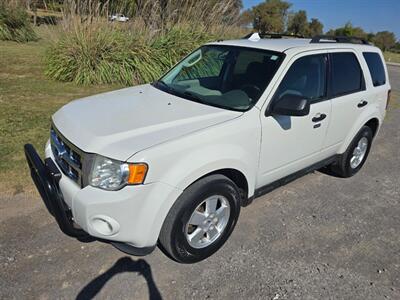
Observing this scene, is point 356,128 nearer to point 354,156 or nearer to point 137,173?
point 354,156

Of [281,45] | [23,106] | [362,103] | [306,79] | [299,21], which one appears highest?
[299,21]

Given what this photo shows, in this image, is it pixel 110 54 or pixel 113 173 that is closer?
pixel 113 173

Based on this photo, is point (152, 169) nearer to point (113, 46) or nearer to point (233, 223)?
point (233, 223)

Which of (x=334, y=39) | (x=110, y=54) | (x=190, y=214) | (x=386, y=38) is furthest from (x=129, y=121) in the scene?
(x=386, y=38)

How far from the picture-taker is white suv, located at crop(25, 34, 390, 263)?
85.4 inches

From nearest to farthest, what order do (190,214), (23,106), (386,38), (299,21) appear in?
(190,214)
(23,106)
(299,21)
(386,38)

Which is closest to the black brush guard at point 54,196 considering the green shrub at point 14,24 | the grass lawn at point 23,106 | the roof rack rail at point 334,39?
the grass lawn at point 23,106

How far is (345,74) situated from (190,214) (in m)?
2.54

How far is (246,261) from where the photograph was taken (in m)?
2.71

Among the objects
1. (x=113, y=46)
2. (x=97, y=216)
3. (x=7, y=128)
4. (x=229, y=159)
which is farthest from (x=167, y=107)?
(x=113, y=46)

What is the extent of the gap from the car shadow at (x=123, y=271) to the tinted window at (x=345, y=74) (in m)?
2.65

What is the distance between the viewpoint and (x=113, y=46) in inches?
320

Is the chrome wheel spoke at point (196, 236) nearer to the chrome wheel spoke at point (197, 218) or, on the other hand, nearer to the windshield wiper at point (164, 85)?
the chrome wheel spoke at point (197, 218)

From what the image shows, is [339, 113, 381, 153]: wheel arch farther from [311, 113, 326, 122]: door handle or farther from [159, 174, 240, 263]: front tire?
[159, 174, 240, 263]: front tire
